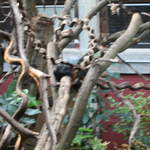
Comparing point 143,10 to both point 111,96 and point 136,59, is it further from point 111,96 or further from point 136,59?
point 111,96

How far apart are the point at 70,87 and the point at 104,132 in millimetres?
3565

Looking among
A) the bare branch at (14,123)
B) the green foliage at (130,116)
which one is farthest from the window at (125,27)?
the bare branch at (14,123)

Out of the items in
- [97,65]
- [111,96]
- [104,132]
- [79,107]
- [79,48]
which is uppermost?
[97,65]

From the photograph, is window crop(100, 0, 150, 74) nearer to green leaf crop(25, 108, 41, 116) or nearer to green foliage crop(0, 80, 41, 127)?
green foliage crop(0, 80, 41, 127)

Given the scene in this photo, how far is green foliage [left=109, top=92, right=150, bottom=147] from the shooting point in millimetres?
6105

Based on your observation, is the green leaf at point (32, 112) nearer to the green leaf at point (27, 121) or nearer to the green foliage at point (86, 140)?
the green leaf at point (27, 121)

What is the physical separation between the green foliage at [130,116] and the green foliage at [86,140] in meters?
0.39

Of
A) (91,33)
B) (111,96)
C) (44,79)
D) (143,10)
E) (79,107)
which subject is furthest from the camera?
(143,10)

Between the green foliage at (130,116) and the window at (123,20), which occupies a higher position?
the window at (123,20)

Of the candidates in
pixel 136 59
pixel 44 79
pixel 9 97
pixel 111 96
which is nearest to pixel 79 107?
pixel 44 79

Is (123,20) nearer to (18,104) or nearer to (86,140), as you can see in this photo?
(86,140)

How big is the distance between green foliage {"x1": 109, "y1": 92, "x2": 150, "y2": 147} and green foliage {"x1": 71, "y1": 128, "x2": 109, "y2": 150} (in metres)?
0.39

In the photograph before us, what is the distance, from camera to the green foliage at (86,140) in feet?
18.9

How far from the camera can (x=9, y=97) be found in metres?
4.73
